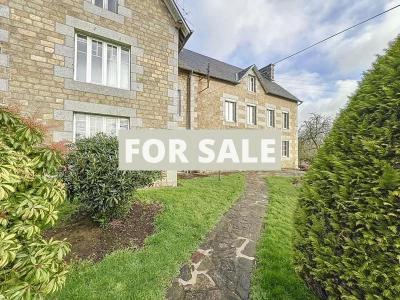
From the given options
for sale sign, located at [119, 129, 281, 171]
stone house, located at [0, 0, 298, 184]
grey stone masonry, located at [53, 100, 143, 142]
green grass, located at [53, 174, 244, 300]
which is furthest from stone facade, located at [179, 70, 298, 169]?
for sale sign, located at [119, 129, 281, 171]

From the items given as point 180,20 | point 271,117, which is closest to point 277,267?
point 180,20

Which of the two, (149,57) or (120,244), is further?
(149,57)

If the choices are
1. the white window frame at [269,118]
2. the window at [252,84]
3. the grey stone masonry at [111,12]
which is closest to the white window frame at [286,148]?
the white window frame at [269,118]

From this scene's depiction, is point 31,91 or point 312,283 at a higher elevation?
point 31,91

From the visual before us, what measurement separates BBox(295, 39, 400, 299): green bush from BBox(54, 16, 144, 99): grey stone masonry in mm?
8065

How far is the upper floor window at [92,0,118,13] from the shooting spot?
28.8 ft

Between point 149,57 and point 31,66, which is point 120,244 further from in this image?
point 149,57

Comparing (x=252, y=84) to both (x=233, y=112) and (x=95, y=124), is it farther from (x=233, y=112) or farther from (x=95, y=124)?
(x=95, y=124)

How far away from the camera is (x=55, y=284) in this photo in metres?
2.32

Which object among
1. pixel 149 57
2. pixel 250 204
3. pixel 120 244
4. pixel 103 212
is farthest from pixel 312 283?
pixel 149 57

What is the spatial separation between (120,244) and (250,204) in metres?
4.14

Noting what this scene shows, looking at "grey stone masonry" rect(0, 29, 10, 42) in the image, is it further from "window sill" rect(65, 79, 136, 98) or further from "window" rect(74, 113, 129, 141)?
"window" rect(74, 113, 129, 141)

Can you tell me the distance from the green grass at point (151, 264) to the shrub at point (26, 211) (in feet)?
3.66

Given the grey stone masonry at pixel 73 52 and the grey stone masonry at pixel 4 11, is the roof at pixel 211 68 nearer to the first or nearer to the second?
the grey stone masonry at pixel 73 52
